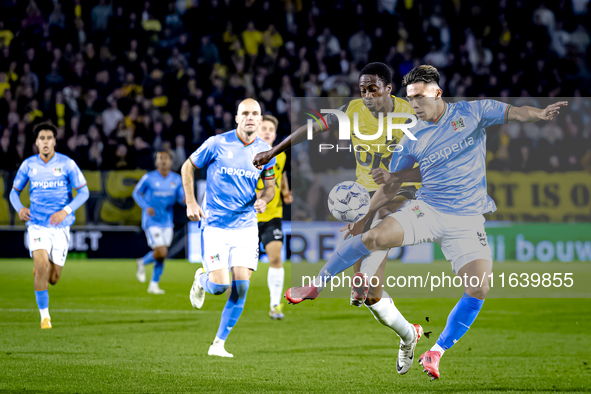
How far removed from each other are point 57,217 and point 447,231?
185 inches

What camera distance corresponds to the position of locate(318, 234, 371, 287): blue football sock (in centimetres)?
471

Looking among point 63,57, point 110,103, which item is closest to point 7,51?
point 63,57

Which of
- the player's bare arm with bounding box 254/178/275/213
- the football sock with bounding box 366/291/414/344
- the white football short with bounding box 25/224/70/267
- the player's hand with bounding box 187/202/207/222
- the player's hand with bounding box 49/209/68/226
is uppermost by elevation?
the player's bare arm with bounding box 254/178/275/213

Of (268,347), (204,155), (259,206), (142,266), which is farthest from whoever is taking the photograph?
(142,266)

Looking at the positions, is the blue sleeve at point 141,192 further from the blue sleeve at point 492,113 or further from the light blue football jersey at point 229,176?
the blue sleeve at point 492,113

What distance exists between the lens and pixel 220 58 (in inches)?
669

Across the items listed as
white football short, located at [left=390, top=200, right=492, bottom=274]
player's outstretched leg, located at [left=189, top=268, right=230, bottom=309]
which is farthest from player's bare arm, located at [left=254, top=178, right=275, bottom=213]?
white football short, located at [left=390, top=200, right=492, bottom=274]

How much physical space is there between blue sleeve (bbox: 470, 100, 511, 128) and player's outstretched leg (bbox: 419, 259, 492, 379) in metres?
0.90

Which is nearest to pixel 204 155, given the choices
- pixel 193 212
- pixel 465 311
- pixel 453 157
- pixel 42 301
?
pixel 193 212

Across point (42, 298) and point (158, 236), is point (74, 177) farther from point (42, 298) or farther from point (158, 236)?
point (158, 236)

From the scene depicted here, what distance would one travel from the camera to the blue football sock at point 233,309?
6578 millimetres

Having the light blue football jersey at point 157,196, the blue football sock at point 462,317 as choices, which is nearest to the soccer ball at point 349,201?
the blue football sock at point 462,317

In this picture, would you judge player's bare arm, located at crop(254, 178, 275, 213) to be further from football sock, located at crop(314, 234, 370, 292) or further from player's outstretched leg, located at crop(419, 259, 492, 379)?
player's outstretched leg, located at crop(419, 259, 492, 379)

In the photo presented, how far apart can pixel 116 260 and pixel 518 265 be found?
1077 centimetres
